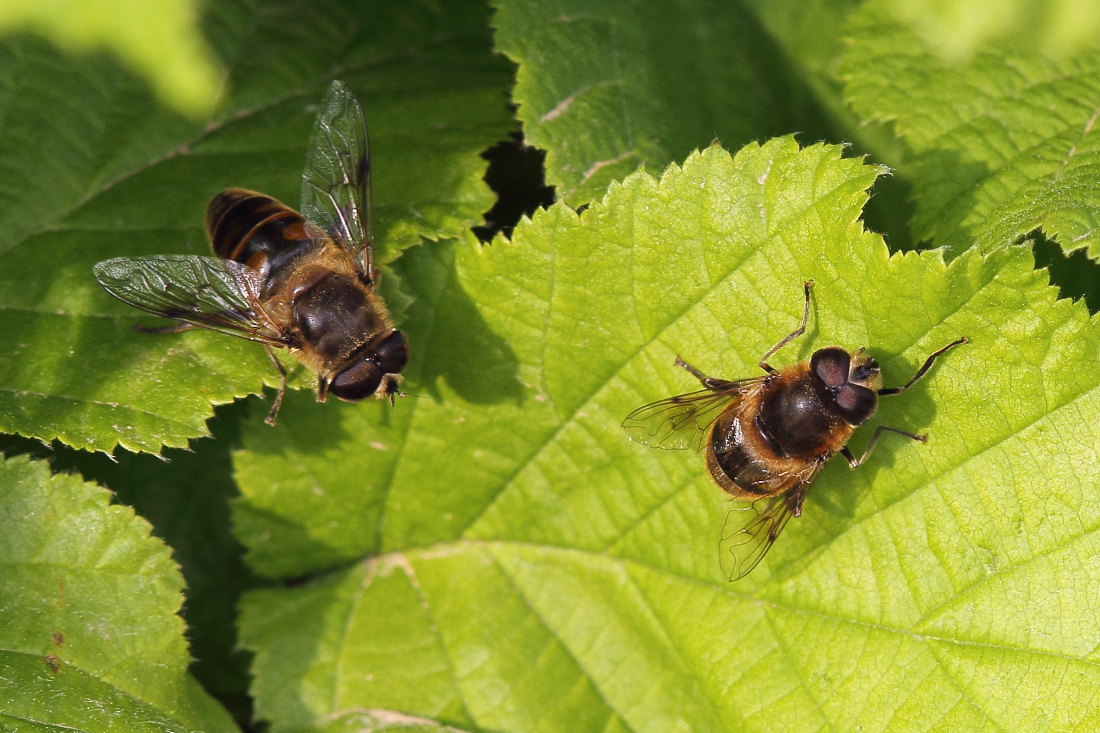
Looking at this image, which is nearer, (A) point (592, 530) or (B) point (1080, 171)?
(B) point (1080, 171)

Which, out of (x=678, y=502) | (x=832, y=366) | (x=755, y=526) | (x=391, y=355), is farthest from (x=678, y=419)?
(x=391, y=355)

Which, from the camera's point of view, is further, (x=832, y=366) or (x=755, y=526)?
(x=755, y=526)

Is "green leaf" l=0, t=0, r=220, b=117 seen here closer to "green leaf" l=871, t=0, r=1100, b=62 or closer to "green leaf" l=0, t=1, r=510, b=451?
"green leaf" l=0, t=1, r=510, b=451

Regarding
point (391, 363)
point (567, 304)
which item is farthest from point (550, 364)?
point (391, 363)

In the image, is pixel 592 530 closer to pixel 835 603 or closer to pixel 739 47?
pixel 835 603

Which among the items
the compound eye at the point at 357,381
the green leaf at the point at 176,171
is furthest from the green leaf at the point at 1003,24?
the compound eye at the point at 357,381

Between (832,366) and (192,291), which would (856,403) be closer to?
(832,366)
